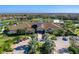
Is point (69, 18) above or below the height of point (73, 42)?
above

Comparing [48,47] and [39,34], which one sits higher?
[39,34]

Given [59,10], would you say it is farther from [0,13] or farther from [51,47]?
[0,13]

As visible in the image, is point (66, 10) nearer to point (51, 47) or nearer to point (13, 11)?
point (51, 47)
